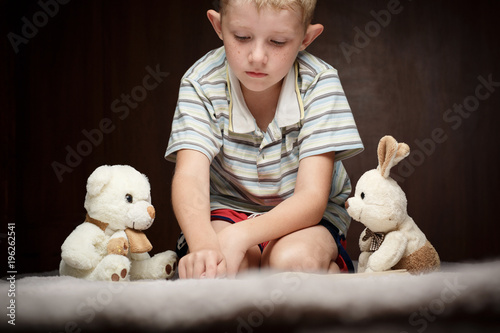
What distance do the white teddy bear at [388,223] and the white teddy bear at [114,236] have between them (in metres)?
0.34

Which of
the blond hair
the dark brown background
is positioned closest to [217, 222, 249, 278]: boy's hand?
the blond hair

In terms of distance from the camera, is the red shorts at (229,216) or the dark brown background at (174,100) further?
the dark brown background at (174,100)

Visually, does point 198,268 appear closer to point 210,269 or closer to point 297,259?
point 210,269

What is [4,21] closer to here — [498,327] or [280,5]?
[280,5]

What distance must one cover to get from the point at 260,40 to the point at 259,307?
1.58 feet

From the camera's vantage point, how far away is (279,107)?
3.61ft

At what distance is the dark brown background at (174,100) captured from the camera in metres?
1.63

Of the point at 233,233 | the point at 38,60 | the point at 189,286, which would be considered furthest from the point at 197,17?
the point at 189,286

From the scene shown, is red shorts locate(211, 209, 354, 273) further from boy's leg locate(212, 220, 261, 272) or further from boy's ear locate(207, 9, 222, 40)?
boy's ear locate(207, 9, 222, 40)

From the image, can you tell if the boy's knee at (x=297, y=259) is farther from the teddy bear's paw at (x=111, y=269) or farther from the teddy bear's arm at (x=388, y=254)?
the teddy bear's paw at (x=111, y=269)

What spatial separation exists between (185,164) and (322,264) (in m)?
0.29

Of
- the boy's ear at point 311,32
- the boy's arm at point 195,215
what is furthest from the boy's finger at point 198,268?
the boy's ear at point 311,32

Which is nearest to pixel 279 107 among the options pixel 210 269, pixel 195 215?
pixel 195 215

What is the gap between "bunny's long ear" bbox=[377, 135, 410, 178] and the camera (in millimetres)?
969
